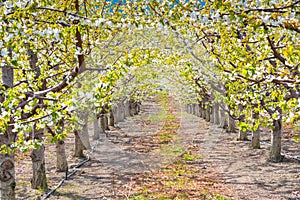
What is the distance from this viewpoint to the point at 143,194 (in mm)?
10922

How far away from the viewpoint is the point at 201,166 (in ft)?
49.5

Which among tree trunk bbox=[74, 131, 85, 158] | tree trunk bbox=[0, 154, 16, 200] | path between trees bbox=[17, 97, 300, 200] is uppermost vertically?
tree trunk bbox=[0, 154, 16, 200]

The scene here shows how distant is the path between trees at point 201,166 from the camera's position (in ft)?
35.4

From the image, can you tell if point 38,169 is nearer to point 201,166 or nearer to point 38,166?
point 38,166

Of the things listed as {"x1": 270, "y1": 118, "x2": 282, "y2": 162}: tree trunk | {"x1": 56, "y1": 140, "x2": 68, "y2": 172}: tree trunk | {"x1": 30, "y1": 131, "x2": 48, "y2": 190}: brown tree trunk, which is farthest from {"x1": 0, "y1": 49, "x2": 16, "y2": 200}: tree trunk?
{"x1": 270, "y1": 118, "x2": 282, "y2": 162}: tree trunk

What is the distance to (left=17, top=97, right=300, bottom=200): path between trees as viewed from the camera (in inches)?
425

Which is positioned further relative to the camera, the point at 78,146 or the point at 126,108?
the point at 126,108

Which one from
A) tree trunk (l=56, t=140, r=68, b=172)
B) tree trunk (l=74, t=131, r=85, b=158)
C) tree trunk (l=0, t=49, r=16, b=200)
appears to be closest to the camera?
tree trunk (l=0, t=49, r=16, b=200)

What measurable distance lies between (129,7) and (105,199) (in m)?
5.90

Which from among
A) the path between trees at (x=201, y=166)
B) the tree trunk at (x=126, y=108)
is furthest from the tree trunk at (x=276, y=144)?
the tree trunk at (x=126, y=108)

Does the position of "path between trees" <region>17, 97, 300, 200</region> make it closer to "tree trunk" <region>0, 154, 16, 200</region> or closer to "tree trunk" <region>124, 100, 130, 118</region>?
"tree trunk" <region>0, 154, 16, 200</region>

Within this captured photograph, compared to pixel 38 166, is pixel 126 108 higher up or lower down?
higher up

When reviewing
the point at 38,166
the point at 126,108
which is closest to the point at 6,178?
the point at 38,166

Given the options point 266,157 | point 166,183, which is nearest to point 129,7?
point 166,183
